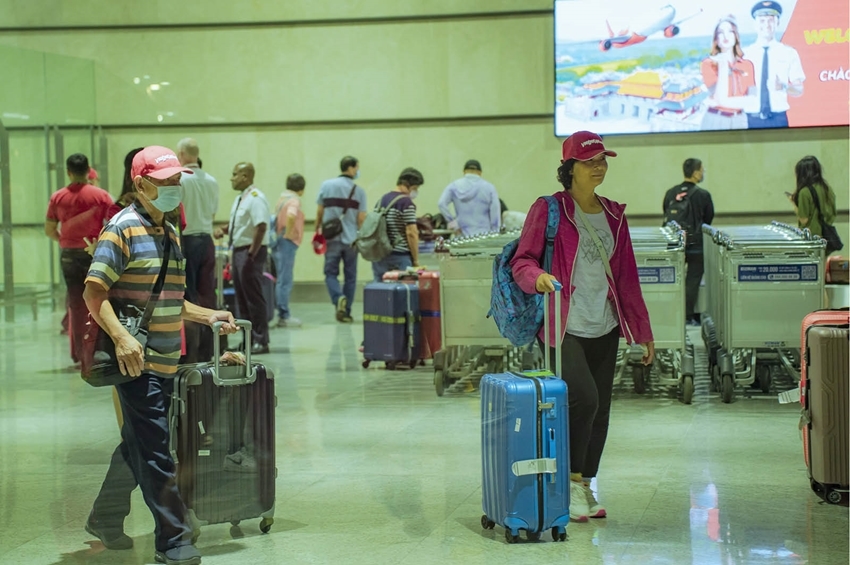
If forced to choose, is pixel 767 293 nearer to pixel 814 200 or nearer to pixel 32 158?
pixel 814 200

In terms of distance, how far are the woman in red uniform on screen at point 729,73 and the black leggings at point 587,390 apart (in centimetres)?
594

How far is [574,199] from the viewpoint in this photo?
552 cm

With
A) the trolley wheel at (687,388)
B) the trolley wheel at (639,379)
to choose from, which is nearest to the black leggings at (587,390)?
the trolley wheel at (687,388)

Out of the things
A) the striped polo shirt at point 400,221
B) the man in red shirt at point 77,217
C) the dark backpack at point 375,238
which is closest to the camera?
the man in red shirt at point 77,217

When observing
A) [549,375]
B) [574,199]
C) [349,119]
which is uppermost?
[349,119]

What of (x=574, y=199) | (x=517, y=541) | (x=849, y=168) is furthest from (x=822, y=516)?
(x=849, y=168)

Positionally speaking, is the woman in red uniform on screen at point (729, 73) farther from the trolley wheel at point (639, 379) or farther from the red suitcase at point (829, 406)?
the red suitcase at point (829, 406)

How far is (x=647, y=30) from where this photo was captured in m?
10.6

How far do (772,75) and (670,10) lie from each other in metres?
1.09

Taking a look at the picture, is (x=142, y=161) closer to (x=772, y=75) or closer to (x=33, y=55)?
(x=772, y=75)

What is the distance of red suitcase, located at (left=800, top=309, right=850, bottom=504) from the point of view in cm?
561

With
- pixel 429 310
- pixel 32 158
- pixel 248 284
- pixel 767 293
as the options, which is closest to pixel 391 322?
pixel 429 310

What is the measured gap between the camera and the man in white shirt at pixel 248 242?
1084cm

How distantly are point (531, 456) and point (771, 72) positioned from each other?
697 centimetres
